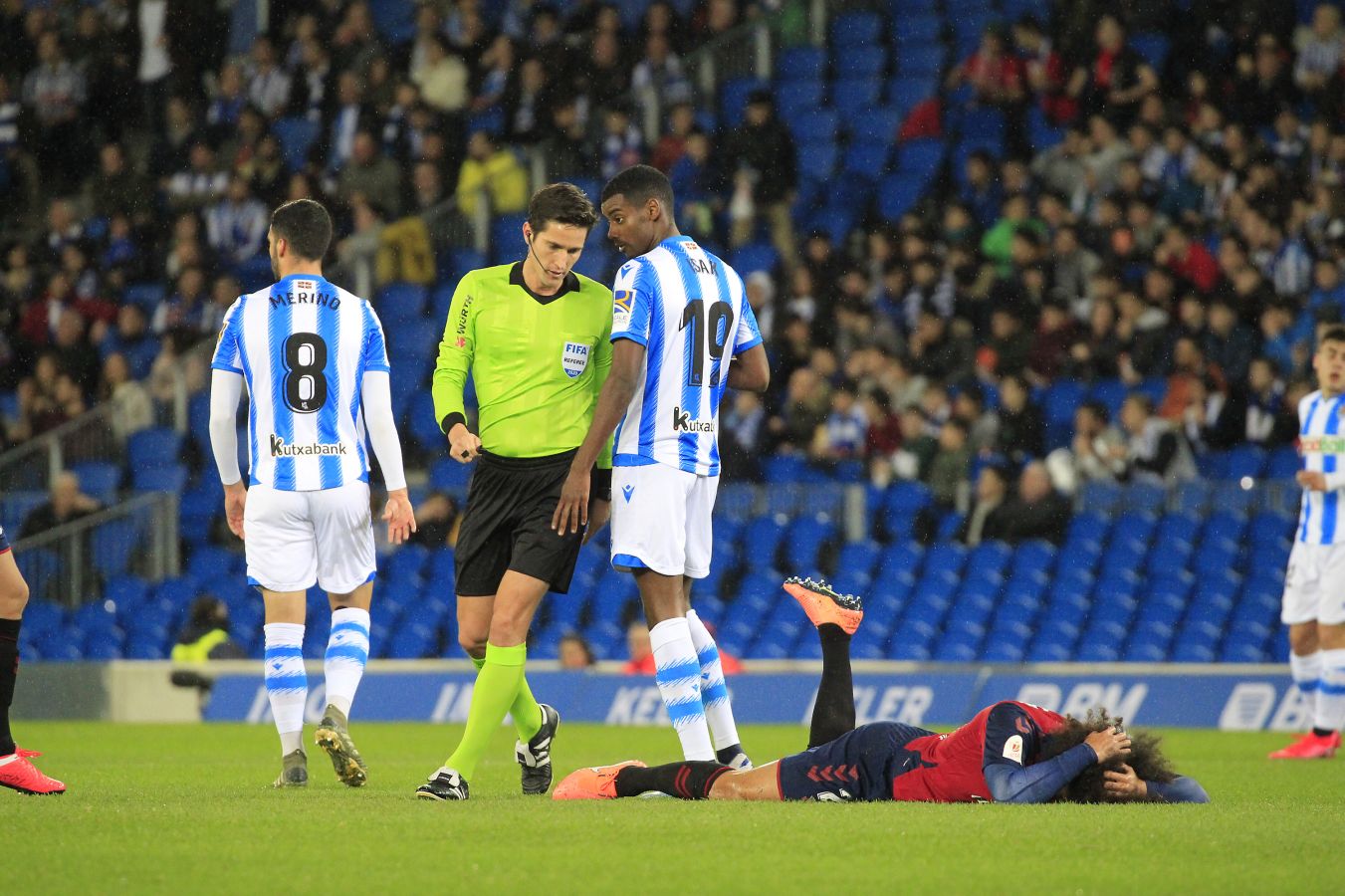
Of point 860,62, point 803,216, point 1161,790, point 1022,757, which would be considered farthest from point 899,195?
point 1022,757

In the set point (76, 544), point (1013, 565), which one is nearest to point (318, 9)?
point (76, 544)

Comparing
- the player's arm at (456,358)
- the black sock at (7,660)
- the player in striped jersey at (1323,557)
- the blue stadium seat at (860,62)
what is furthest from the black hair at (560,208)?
the blue stadium seat at (860,62)

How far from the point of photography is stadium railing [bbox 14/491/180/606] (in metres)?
17.7

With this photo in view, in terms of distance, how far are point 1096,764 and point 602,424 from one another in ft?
7.00

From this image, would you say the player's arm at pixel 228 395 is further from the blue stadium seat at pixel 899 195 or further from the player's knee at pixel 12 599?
the blue stadium seat at pixel 899 195

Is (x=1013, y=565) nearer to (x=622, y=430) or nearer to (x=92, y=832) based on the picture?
(x=622, y=430)

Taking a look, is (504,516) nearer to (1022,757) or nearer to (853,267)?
(1022,757)

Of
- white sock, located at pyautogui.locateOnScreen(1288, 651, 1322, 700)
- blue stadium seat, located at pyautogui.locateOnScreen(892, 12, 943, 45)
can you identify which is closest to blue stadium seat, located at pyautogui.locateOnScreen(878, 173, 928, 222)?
blue stadium seat, located at pyautogui.locateOnScreen(892, 12, 943, 45)

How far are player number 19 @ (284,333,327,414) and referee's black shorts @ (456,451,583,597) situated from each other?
86 centimetres

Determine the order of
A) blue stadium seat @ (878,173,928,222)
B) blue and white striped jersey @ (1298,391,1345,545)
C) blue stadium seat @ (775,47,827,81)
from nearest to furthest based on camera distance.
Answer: blue and white striped jersey @ (1298,391,1345,545), blue stadium seat @ (878,173,928,222), blue stadium seat @ (775,47,827,81)

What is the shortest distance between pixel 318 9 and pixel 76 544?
883 cm

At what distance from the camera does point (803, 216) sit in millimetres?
19609

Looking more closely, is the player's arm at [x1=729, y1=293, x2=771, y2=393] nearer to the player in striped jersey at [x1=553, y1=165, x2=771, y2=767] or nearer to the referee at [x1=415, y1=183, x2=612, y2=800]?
the player in striped jersey at [x1=553, y1=165, x2=771, y2=767]

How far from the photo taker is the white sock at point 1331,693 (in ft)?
35.9
